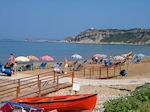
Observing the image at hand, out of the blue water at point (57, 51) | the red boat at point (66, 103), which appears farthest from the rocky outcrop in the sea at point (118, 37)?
the red boat at point (66, 103)

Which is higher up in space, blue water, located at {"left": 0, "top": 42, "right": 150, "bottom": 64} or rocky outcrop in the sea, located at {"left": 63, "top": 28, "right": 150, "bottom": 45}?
rocky outcrop in the sea, located at {"left": 63, "top": 28, "right": 150, "bottom": 45}

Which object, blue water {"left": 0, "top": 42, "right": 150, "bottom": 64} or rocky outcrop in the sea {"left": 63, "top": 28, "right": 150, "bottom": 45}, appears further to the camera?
rocky outcrop in the sea {"left": 63, "top": 28, "right": 150, "bottom": 45}

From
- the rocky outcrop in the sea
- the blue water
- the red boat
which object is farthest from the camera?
the rocky outcrop in the sea

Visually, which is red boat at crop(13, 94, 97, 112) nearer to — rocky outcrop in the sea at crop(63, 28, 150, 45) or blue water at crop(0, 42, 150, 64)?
blue water at crop(0, 42, 150, 64)

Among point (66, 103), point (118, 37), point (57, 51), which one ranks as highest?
point (118, 37)

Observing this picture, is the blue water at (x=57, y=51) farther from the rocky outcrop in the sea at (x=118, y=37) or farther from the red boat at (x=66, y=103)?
the rocky outcrop in the sea at (x=118, y=37)

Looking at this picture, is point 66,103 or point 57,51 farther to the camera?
point 57,51

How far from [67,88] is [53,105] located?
158 inches

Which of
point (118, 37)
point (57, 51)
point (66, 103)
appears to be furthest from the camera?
point (118, 37)

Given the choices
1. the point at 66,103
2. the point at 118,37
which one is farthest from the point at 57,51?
the point at 118,37

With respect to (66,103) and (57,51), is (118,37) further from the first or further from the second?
(66,103)

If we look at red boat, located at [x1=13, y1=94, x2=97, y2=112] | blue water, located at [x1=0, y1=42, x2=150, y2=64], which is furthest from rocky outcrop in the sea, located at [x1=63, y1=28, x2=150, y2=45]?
red boat, located at [x1=13, y1=94, x2=97, y2=112]

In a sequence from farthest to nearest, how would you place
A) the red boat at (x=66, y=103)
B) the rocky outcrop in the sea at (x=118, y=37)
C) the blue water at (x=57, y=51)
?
the rocky outcrop in the sea at (x=118, y=37)
the blue water at (x=57, y=51)
the red boat at (x=66, y=103)

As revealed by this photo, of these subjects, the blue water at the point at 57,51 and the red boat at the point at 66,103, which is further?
the blue water at the point at 57,51
